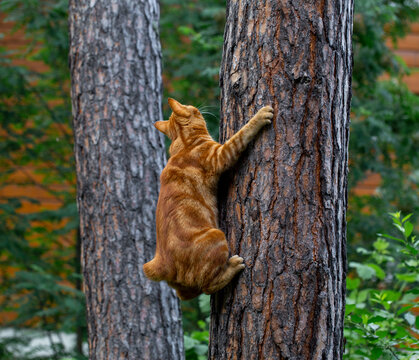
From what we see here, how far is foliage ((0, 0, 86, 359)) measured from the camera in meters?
5.30

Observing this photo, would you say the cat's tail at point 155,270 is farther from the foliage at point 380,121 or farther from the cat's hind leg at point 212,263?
the foliage at point 380,121

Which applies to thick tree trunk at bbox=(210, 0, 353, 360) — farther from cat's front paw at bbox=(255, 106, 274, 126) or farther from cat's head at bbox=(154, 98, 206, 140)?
cat's head at bbox=(154, 98, 206, 140)

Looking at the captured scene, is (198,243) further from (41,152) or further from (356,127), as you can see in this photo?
(41,152)

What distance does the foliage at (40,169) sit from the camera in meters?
5.30

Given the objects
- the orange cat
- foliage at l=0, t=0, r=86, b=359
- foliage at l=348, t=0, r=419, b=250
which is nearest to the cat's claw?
the orange cat

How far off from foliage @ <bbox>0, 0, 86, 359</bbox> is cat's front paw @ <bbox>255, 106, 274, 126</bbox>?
3.82 metres

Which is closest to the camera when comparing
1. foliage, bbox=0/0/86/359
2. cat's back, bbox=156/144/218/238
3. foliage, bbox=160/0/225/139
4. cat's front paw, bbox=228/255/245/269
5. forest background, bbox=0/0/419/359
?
cat's front paw, bbox=228/255/245/269

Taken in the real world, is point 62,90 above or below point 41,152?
above

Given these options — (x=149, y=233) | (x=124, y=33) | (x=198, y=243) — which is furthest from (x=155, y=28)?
(x=198, y=243)

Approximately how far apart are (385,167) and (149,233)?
12.0ft

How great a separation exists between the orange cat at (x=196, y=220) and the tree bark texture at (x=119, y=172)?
3.08ft

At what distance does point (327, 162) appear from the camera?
190 centimetres

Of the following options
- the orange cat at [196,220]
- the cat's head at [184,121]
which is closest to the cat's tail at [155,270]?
the orange cat at [196,220]

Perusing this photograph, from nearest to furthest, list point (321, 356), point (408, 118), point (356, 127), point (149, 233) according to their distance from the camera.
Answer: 1. point (321, 356)
2. point (149, 233)
3. point (356, 127)
4. point (408, 118)
